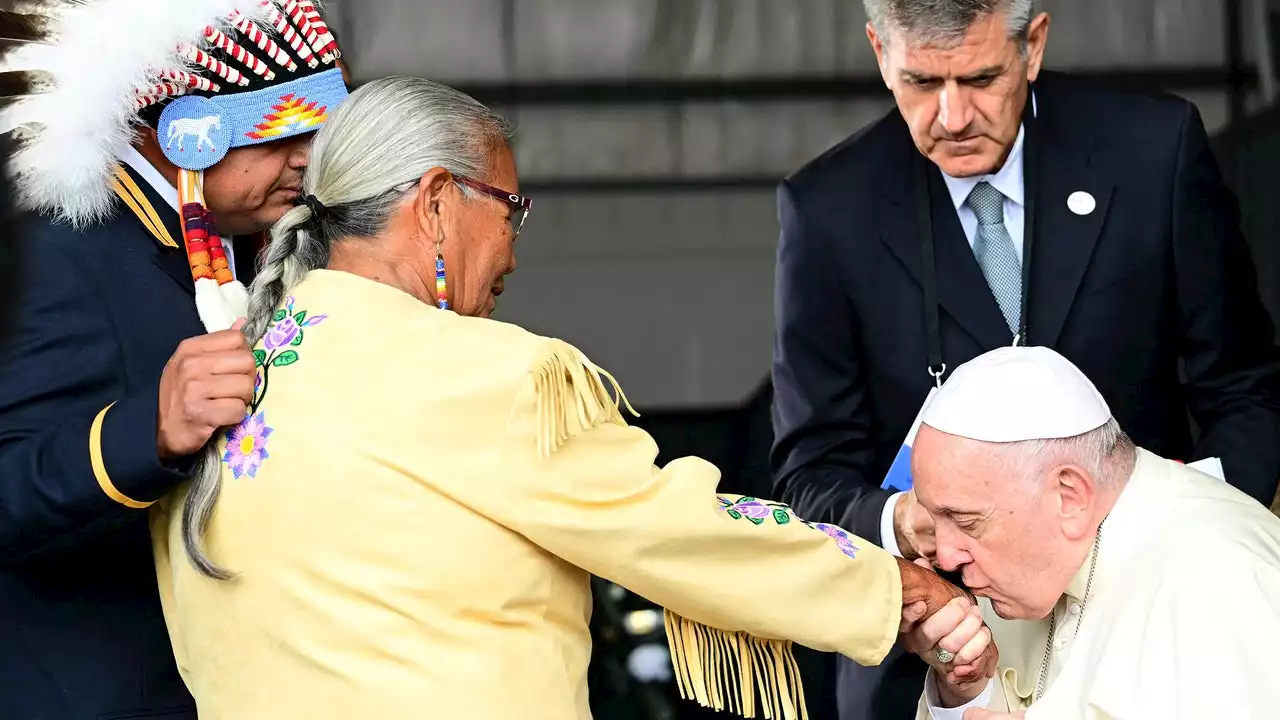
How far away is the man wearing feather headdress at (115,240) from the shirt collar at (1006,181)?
133 centimetres

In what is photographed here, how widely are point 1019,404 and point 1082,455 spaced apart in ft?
0.43

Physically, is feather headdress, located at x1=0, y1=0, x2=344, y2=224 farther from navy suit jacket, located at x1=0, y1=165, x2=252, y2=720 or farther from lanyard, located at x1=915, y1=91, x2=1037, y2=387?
lanyard, located at x1=915, y1=91, x2=1037, y2=387

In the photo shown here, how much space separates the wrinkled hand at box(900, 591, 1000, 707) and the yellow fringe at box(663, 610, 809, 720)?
0.28 metres

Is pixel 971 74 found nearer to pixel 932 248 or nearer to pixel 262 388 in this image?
pixel 932 248

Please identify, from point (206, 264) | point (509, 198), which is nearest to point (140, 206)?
point (206, 264)

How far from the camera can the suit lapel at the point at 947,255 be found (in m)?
3.13

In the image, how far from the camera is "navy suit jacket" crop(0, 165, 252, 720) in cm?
223

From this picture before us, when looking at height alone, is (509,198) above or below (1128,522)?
above

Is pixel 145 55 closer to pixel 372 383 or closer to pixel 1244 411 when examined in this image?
pixel 372 383

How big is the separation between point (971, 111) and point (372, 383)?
1.53 meters

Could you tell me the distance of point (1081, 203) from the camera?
3160 millimetres

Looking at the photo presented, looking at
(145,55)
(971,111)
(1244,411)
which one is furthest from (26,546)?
(1244,411)

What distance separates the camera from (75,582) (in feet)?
7.89

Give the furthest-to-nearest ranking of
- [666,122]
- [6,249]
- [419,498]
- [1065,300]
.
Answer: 1. [666,122]
2. [1065,300]
3. [6,249]
4. [419,498]
